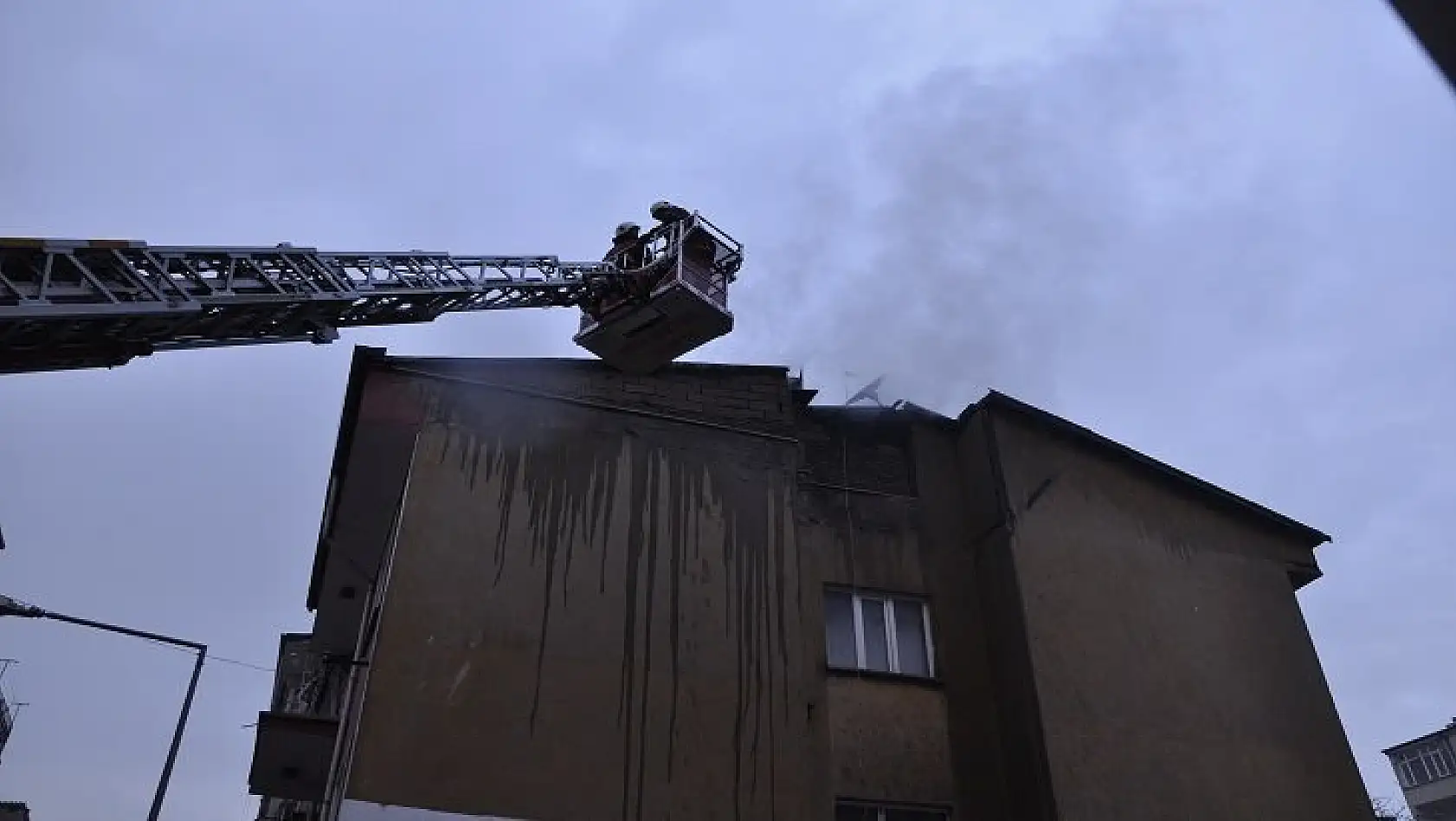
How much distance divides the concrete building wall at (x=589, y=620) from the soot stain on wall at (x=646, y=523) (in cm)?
2

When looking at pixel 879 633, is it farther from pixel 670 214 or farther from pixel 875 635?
pixel 670 214

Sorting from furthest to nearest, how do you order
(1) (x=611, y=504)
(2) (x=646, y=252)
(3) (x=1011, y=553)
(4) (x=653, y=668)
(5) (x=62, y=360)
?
(2) (x=646, y=252), (3) (x=1011, y=553), (1) (x=611, y=504), (4) (x=653, y=668), (5) (x=62, y=360)

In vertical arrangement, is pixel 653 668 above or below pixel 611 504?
below

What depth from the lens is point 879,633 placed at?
44.8ft

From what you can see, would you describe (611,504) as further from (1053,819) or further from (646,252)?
(1053,819)

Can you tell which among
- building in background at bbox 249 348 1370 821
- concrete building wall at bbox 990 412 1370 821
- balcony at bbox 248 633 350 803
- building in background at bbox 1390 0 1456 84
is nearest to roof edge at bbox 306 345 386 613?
building in background at bbox 249 348 1370 821

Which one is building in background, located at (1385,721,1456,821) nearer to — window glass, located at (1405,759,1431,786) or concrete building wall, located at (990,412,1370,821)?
window glass, located at (1405,759,1431,786)

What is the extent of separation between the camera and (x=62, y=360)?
9.61m

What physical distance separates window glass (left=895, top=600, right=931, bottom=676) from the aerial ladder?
4.65 metres

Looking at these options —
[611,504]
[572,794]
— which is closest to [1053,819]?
[572,794]

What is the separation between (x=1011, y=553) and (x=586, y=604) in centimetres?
A: 572

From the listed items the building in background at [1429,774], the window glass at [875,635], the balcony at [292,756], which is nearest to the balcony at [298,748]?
the balcony at [292,756]

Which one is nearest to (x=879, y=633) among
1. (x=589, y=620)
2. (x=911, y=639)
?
(x=911, y=639)

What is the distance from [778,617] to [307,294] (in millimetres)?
6624
